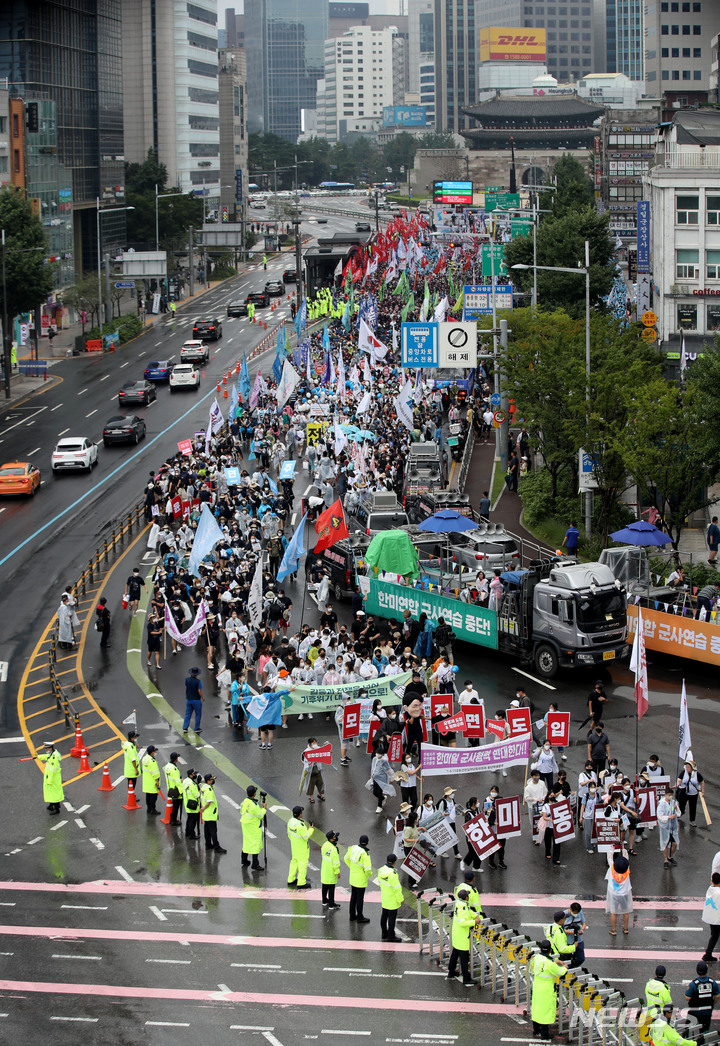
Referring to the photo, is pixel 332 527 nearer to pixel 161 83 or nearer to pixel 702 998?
pixel 702 998

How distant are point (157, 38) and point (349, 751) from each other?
446 ft

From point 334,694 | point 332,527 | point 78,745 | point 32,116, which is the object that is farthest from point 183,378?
point 78,745

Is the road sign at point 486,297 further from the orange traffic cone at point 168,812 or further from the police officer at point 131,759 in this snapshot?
the orange traffic cone at point 168,812

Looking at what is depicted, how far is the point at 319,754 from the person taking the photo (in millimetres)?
26141

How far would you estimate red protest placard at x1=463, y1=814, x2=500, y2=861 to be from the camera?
22.8 metres

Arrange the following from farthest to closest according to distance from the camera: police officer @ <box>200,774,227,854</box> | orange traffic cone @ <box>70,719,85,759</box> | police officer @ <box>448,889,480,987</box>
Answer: orange traffic cone @ <box>70,719,85,759</box>
police officer @ <box>200,774,227,854</box>
police officer @ <box>448,889,480,987</box>

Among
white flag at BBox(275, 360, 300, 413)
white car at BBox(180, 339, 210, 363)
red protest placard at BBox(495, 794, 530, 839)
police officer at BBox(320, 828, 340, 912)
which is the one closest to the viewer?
police officer at BBox(320, 828, 340, 912)

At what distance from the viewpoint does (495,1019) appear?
18562 mm

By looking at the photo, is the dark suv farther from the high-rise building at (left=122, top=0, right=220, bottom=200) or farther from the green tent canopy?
the high-rise building at (left=122, top=0, right=220, bottom=200)

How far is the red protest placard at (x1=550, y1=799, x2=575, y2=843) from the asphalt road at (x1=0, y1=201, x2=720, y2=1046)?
0.51 m

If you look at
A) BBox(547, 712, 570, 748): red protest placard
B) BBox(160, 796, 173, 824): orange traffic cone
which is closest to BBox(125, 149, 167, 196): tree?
BBox(547, 712, 570, 748): red protest placard

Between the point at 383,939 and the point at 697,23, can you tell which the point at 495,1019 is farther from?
the point at 697,23

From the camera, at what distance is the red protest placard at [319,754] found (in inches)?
1023

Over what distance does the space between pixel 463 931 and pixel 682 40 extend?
450 feet
